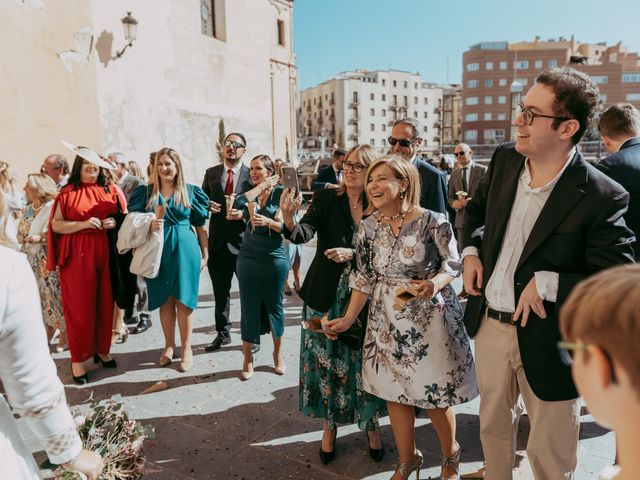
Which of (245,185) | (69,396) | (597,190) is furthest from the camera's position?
(245,185)

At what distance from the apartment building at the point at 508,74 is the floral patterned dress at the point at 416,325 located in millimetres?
82361

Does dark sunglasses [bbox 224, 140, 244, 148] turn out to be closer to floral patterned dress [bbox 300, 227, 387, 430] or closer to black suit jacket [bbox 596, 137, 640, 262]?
floral patterned dress [bbox 300, 227, 387, 430]

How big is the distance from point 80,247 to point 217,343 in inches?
65.3

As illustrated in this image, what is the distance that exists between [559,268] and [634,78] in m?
94.1

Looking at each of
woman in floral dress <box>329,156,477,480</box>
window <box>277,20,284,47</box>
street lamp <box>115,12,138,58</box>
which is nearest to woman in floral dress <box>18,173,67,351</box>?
woman in floral dress <box>329,156,477,480</box>

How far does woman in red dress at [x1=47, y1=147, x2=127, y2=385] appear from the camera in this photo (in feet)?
14.8

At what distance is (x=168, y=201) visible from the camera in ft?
15.6

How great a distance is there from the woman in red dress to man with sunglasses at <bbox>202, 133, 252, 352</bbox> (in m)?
1.08

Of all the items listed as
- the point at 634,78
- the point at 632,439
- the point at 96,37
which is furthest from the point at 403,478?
the point at 634,78

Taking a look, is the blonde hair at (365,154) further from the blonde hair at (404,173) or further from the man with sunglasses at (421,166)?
the man with sunglasses at (421,166)

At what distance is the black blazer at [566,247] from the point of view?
2.07 meters

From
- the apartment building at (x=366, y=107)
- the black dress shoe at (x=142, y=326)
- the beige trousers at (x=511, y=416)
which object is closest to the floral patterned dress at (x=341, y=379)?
the beige trousers at (x=511, y=416)

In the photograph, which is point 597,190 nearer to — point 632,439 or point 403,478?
point 632,439

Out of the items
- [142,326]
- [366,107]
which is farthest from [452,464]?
[366,107]
